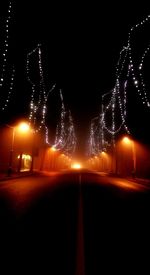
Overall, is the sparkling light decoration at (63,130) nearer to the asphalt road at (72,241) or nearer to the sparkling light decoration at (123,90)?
the sparkling light decoration at (123,90)

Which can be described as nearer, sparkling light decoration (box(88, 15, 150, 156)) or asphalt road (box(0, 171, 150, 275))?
asphalt road (box(0, 171, 150, 275))

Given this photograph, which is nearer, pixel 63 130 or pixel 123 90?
pixel 123 90

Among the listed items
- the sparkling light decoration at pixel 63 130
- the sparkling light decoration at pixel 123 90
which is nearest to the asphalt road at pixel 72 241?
the sparkling light decoration at pixel 123 90

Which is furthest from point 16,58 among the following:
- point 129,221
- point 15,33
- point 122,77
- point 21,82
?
point 129,221

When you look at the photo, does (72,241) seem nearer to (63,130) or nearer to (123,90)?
(123,90)

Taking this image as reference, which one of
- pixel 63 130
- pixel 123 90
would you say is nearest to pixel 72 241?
pixel 123 90

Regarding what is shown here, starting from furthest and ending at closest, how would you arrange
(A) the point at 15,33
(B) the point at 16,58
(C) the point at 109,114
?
(C) the point at 109,114 < (B) the point at 16,58 < (A) the point at 15,33

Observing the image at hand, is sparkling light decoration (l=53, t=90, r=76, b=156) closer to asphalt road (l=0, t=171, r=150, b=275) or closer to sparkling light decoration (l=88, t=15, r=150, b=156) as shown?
sparkling light decoration (l=88, t=15, r=150, b=156)

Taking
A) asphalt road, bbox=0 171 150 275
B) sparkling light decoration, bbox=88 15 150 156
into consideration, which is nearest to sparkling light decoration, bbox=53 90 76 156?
sparkling light decoration, bbox=88 15 150 156

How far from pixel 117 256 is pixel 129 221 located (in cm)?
344

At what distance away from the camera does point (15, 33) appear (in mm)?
20422

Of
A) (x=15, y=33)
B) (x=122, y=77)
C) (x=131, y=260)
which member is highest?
(x=122, y=77)

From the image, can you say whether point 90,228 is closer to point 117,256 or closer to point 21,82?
point 117,256

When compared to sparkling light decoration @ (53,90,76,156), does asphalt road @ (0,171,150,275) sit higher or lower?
lower
